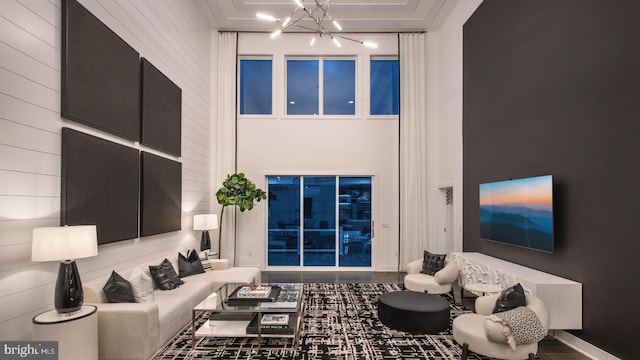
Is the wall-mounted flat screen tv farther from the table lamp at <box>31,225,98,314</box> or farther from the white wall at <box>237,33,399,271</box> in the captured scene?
the table lamp at <box>31,225,98,314</box>

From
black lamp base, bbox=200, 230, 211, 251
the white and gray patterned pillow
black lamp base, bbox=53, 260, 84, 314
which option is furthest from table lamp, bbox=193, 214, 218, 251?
the white and gray patterned pillow

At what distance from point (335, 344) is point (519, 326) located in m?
1.78

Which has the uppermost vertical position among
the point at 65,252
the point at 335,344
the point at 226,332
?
the point at 65,252

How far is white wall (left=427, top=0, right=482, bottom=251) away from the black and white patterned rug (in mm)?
3109

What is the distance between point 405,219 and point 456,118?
245 cm

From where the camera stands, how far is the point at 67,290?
2930 millimetres

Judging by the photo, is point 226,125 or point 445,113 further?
point 226,125

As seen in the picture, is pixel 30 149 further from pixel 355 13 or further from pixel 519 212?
pixel 355 13

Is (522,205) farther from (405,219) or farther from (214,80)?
(214,80)

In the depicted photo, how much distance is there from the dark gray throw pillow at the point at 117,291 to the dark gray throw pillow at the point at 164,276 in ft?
3.23

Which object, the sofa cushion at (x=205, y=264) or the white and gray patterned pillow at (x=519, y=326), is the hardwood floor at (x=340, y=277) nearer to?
the sofa cushion at (x=205, y=264)

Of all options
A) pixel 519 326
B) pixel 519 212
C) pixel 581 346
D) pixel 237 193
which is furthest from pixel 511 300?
pixel 237 193

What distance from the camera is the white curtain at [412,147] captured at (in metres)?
8.01

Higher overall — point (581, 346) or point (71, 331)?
point (71, 331)
